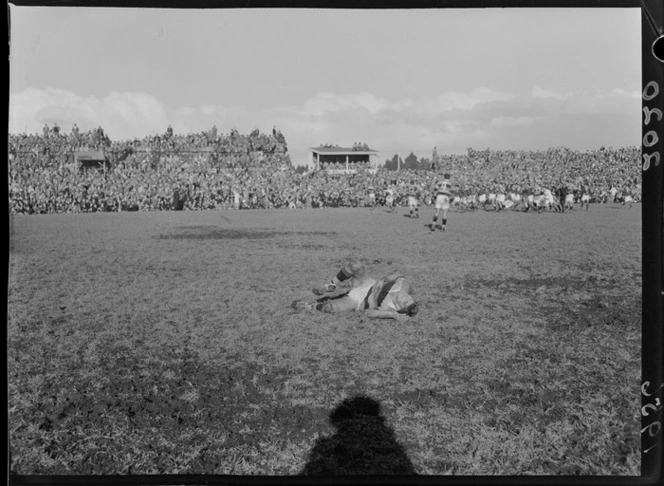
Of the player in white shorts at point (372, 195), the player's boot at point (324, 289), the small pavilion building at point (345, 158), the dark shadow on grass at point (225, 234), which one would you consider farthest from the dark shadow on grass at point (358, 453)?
the player in white shorts at point (372, 195)

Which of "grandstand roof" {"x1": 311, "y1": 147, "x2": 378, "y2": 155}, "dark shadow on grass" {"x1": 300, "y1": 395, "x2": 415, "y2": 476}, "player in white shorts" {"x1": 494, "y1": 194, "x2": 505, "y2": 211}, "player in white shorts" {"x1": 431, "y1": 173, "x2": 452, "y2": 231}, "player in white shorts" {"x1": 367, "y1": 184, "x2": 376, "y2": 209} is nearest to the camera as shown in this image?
"dark shadow on grass" {"x1": 300, "y1": 395, "x2": 415, "y2": 476}

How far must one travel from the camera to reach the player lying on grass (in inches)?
156

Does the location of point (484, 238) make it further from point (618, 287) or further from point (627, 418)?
point (627, 418)

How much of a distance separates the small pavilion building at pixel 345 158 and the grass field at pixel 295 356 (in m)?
0.62

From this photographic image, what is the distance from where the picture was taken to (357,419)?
3096 millimetres

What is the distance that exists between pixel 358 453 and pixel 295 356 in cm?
80

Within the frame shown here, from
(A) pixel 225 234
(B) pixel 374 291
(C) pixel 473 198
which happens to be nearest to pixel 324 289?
(B) pixel 374 291

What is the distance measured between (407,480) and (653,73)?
8.49ft

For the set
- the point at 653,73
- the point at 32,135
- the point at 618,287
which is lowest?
the point at 618,287

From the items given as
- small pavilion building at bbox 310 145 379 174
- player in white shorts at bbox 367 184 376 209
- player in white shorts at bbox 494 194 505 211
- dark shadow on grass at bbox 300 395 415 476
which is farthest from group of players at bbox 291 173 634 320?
dark shadow on grass at bbox 300 395 415 476

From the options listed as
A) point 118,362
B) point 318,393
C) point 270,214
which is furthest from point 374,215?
point 118,362

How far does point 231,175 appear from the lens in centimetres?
366

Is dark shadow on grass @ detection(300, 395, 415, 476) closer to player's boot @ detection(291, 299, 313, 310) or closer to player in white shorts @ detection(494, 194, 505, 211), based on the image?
player's boot @ detection(291, 299, 313, 310)

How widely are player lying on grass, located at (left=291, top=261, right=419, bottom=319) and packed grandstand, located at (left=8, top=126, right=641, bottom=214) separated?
605 mm
